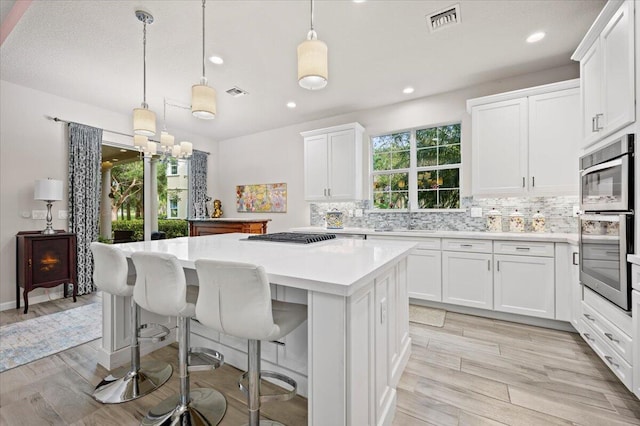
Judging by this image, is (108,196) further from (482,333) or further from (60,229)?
(482,333)

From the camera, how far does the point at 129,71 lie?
10.6 feet

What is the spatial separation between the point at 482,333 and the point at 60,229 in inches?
216

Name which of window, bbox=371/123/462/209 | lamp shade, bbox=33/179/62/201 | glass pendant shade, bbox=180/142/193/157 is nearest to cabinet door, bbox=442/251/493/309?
window, bbox=371/123/462/209

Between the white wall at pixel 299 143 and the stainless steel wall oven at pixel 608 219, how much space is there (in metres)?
1.57

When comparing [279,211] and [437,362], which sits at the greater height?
[279,211]

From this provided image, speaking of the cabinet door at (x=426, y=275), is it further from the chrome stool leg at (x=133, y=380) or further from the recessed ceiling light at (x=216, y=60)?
the recessed ceiling light at (x=216, y=60)

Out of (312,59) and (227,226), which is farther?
(227,226)

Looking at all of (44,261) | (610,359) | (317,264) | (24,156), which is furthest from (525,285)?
(24,156)

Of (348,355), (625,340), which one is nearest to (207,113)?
(348,355)

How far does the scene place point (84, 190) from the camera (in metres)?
4.09

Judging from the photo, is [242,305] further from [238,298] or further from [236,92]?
[236,92]

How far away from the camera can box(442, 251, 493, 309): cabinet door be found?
10.1 feet

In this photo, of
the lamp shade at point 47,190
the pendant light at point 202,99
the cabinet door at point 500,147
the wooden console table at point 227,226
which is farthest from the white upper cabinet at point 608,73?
the lamp shade at point 47,190

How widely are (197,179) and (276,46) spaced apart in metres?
3.79
